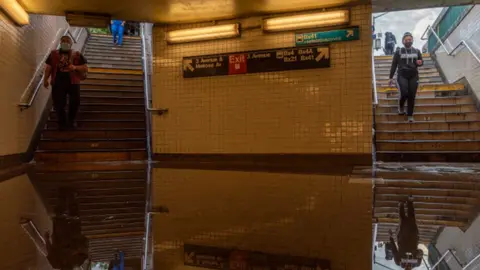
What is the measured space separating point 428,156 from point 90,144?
23.8 ft

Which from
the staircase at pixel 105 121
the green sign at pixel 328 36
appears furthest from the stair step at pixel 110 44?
the green sign at pixel 328 36

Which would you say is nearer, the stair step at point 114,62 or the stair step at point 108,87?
the stair step at point 108,87

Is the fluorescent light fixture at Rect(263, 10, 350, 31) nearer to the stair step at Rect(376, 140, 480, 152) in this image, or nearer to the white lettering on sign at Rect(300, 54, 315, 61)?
the white lettering on sign at Rect(300, 54, 315, 61)

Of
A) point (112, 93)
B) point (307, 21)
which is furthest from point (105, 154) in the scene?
point (307, 21)

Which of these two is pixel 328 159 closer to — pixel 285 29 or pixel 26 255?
pixel 285 29

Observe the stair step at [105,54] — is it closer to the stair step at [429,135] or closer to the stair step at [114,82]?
the stair step at [114,82]

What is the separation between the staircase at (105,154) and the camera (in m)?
2.90

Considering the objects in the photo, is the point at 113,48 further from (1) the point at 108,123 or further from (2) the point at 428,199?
(2) the point at 428,199

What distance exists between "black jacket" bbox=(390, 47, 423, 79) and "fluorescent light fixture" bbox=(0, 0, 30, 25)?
7631mm

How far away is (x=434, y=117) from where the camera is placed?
9.44 meters

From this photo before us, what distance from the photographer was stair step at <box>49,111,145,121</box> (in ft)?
33.2

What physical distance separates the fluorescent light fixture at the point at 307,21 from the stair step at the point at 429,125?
2.89 m

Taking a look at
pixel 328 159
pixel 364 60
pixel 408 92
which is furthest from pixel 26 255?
pixel 408 92

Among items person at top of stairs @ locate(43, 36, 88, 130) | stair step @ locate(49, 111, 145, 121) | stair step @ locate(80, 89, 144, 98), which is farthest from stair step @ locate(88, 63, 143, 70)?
person at top of stairs @ locate(43, 36, 88, 130)
